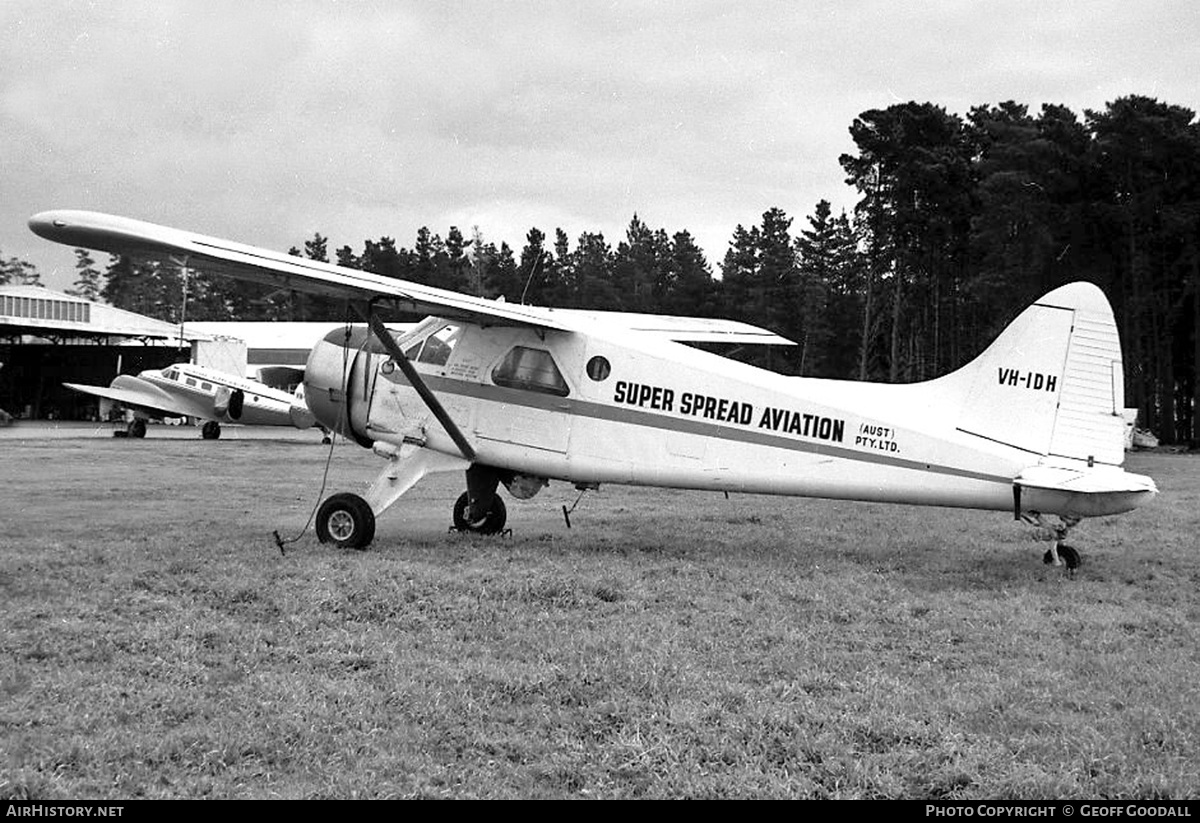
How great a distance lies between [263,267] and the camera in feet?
28.9

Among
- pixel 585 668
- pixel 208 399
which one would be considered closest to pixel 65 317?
pixel 208 399

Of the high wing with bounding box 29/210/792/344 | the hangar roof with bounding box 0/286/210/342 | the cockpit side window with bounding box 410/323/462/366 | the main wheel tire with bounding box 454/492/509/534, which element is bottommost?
the main wheel tire with bounding box 454/492/509/534

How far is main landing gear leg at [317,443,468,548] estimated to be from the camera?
9523 millimetres

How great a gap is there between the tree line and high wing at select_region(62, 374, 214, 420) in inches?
534

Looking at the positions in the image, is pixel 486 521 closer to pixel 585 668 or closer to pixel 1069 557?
pixel 585 668

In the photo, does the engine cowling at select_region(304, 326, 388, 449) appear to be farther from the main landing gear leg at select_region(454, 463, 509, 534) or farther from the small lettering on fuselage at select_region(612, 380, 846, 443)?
the small lettering on fuselage at select_region(612, 380, 846, 443)

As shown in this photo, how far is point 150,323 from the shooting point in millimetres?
55219

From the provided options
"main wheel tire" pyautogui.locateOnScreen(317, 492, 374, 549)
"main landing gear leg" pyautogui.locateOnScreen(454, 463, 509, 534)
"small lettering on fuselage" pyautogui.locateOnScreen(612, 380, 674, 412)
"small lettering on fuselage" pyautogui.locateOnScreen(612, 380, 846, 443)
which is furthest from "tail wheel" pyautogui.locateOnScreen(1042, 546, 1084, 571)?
"main wheel tire" pyautogui.locateOnScreen(317, 492, 374, 549)

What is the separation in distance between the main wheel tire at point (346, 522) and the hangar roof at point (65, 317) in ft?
153

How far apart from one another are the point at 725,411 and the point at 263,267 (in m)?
4.65

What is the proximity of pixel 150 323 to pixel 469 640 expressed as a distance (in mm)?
55623

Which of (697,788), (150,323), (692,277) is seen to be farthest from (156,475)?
(692,277)

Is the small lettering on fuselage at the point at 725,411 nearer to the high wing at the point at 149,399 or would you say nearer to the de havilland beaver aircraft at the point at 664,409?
the de havilland beaver aircraft at the point at 664,409
